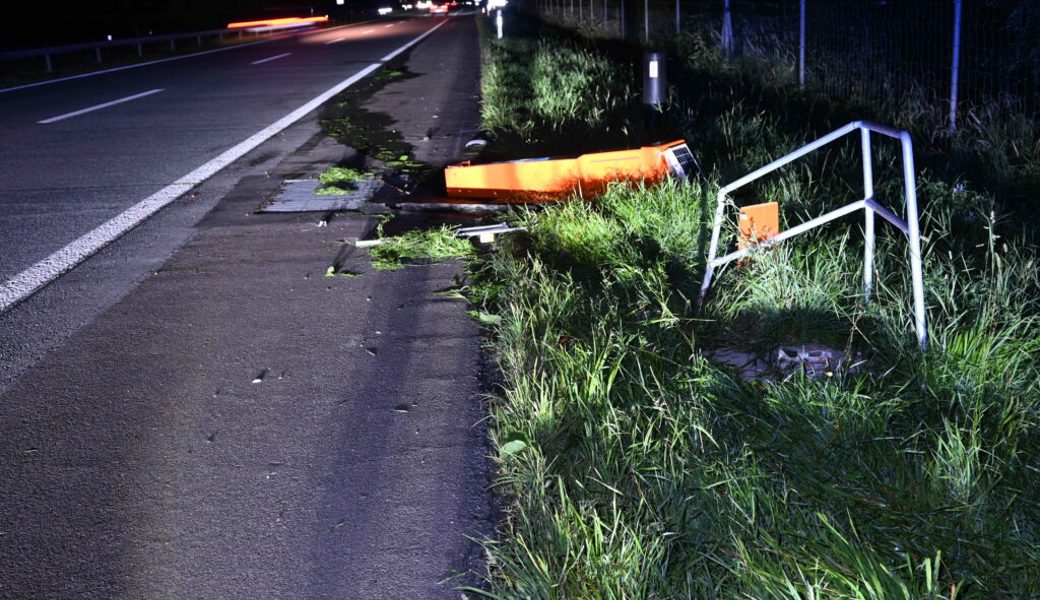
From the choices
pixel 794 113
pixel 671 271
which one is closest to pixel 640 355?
pixel 671 271

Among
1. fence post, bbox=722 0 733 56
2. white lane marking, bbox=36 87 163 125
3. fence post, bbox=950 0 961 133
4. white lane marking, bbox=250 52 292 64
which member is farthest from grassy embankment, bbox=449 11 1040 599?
white lane marking, bbox=250 52 292 64

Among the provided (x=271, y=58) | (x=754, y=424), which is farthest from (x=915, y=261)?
(x=271, y=58)

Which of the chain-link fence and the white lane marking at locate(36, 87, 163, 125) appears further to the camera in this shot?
the white lane marking at locate(36, 87, 163, 125)

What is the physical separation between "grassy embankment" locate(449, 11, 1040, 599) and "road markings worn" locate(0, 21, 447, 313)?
2.38 m

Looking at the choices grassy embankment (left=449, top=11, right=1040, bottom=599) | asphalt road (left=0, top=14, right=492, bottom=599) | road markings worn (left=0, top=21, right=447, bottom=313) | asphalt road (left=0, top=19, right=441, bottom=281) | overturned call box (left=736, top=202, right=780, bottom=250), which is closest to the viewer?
grassy embankment (left=449, top=11, right=1040, bottom=599)

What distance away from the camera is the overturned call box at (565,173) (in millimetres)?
6133

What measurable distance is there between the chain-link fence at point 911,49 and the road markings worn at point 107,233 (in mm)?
A: 6246

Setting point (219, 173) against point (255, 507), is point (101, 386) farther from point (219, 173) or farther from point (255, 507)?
point (219, 173)

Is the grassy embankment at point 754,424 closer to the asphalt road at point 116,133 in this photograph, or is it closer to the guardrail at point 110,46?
the asphalt road at point 116,133

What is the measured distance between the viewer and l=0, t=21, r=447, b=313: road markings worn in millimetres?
4922

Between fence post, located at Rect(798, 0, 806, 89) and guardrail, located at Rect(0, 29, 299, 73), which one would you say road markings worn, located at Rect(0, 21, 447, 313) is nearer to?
fence post, located at Rect(798, 0, 806, 89)

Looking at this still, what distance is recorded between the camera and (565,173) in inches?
252

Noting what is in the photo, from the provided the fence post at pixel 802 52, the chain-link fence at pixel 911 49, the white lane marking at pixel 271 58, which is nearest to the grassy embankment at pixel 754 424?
the chain-link fence at pixel 911 49

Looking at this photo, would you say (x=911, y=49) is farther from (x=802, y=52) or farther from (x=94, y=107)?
(x=94, y=107)
